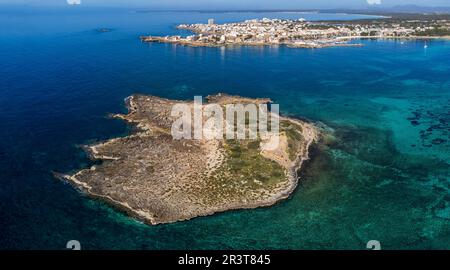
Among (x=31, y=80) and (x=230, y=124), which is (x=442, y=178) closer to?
(x=230, y=124)

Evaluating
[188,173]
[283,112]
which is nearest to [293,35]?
[283,112]

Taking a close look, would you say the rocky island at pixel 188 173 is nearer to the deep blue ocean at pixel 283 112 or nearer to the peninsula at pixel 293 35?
the deep blue ocean at pixel 283 112

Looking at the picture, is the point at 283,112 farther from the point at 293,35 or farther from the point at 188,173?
the point at 293,35

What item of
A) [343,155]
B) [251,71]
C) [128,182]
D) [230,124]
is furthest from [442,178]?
[251,71]

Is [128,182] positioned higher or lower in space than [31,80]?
lower

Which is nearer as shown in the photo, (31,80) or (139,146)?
(139,146)
